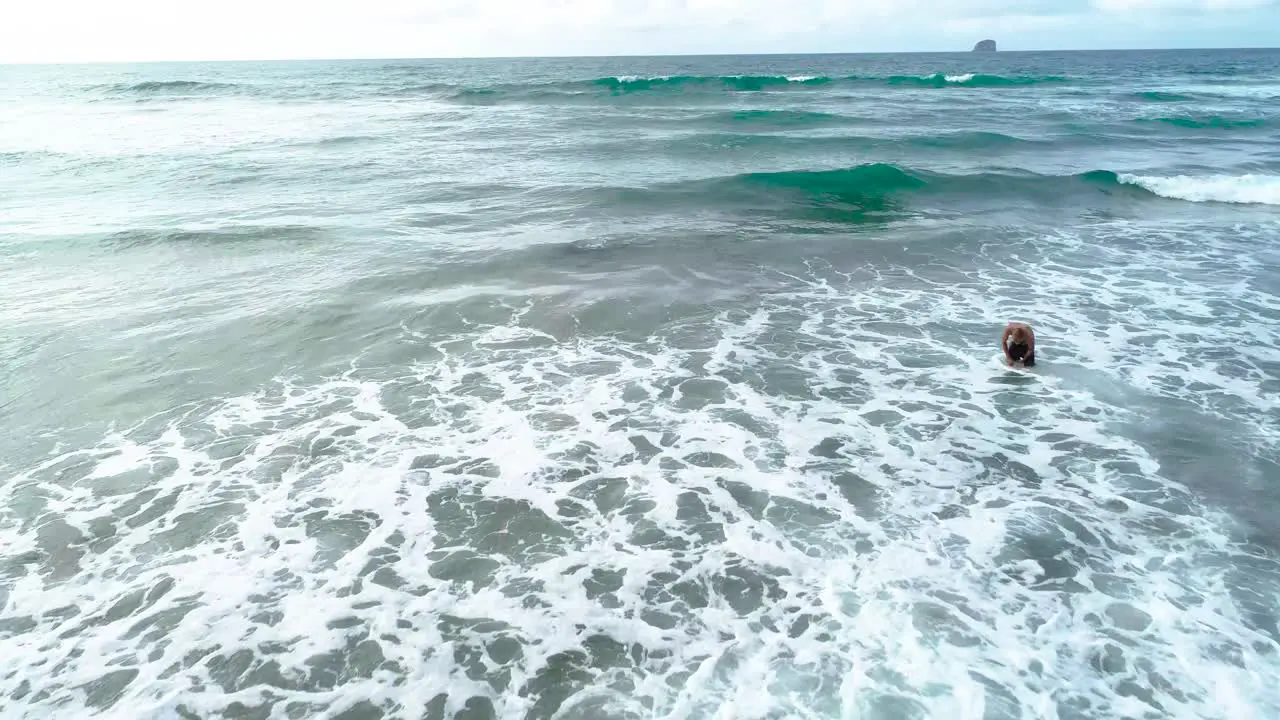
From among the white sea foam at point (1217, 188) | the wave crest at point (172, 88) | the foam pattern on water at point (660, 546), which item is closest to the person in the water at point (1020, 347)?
the foam pattern on water at point (660, 546)

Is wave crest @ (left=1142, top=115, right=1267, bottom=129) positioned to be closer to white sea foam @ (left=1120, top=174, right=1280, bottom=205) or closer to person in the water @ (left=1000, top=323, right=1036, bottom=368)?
white sea foam @ (left=1120, top=174, right=1280, bottom=205)

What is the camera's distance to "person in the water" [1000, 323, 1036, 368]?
30.4ft

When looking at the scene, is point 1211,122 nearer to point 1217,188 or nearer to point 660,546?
point 1217,188

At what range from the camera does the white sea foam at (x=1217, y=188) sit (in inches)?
742

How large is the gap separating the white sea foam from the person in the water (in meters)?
14.5

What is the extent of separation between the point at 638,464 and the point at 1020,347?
5.66 m

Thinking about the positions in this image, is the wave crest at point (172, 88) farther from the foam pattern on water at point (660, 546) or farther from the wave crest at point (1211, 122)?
the wave crest at point (1211, 122)

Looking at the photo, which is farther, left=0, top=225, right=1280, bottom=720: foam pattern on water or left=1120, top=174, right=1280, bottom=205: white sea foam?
left=1120, top=174, right=1280, bottom=205: white sea foam

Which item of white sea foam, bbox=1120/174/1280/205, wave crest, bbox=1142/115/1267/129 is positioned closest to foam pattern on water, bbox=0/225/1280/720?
white sea foam, bbox=1120/174/1280/205

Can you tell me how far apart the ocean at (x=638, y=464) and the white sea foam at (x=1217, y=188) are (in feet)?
6.38

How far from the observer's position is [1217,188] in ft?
63.9

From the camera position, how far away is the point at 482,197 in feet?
64.0

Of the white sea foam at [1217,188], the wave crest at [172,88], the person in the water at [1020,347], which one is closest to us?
the person in the water at [1020,347]

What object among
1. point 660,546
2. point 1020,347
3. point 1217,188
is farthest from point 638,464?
point 1217,188
